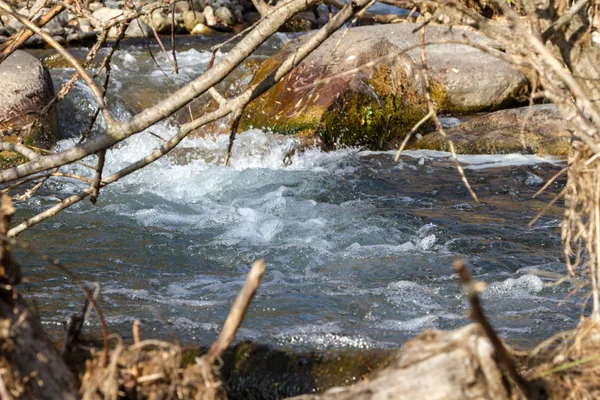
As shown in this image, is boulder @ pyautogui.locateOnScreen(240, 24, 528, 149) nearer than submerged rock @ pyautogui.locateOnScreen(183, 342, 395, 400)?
No

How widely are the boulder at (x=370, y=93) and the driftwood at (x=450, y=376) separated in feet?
25.0

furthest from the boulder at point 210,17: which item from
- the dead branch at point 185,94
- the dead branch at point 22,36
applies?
the dead branch at point 185,94

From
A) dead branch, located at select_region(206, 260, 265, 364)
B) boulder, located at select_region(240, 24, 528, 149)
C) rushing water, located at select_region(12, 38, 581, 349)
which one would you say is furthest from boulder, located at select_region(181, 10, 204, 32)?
dead branch, located at select_region(206, 260, 265, 364)

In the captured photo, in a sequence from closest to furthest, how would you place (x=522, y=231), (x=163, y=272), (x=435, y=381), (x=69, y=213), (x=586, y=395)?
(x=435, y=381), (x=586, y=395), (x=163, y=272), (x=522, y=231), (x=69, y=213)

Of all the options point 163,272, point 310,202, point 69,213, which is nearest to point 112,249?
point 163,272

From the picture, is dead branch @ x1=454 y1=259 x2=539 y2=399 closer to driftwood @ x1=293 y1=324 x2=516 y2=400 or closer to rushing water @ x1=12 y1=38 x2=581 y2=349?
driftwood @ x1=293 y1=324 x2=516 y2=400

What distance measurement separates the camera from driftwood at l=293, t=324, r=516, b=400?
2406 millimetres

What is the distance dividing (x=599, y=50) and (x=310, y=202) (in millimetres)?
4988

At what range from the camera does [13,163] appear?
960 cm

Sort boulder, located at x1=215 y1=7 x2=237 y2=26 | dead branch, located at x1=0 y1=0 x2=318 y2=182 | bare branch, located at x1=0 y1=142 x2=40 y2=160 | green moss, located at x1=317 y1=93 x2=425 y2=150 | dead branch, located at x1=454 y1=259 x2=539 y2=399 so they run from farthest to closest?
1. boulder, located at x1=215 y1=7 x2=237 y2=26
2. green moss, located at x1=317 y1=93 x2=425 y2=150
3. bare branch, located at x1=0 y1=142 x2=40 y2=160
4. dead branch, located at x1=0 y1=0 x2=318 y2=182
5. dead branch, located at x1=454 y1=259 x2=539 y2=399

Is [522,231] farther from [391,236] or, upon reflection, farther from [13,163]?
[13,163]

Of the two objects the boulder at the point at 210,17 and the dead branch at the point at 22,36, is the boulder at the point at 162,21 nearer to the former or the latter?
the boulder at the point at 210,17

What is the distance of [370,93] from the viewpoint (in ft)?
35.8

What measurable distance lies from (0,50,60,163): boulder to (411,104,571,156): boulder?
5.05 m
